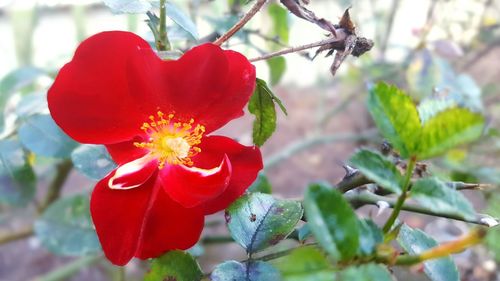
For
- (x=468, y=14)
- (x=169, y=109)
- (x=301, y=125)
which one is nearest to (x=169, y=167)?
(x=169, y=109)

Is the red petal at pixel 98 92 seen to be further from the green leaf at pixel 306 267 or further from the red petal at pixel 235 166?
the green leaf at pixel 306 267

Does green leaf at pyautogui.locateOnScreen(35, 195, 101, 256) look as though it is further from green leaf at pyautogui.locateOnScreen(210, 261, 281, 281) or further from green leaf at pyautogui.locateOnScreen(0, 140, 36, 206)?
green leaf at pyautogui.locateOnScreen(210, 261, 281, 281)

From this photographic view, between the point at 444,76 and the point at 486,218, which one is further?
the point at 444,76

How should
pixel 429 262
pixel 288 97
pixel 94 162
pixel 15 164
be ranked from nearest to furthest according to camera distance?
1. pixel 429 262
2. pixel 94 162
3. pixel 15 164
4. pixel 288 97

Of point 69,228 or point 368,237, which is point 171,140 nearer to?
point 368,237

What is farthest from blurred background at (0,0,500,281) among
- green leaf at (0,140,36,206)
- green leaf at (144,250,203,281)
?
green leaf at (144,250,203,281)

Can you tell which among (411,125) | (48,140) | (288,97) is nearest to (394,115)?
(411,125)

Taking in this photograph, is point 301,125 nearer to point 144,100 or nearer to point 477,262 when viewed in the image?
point 477,262
